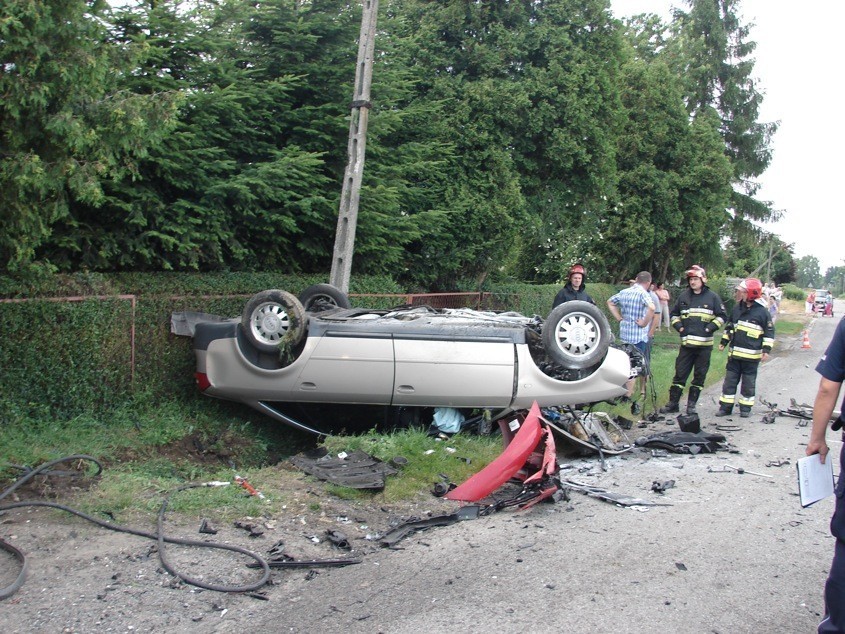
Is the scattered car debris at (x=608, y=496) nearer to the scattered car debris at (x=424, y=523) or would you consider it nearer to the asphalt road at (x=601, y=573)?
the asphalt road at (x=601, y=573)

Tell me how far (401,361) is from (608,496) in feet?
7.47

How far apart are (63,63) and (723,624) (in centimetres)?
592

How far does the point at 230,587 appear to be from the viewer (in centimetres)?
429

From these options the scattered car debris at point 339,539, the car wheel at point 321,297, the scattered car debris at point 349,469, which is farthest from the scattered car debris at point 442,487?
the car wheel at point 321,297

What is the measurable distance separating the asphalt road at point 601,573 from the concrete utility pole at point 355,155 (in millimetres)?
4943

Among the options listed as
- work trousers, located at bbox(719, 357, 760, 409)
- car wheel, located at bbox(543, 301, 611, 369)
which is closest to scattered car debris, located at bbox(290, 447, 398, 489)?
car wheel, located at bbox(543, 301, 611, 369)

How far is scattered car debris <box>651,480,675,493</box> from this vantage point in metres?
6.55

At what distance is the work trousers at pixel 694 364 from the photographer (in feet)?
33.8

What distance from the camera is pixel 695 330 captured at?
408 inches

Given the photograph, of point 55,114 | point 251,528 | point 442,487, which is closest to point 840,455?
point 442,487

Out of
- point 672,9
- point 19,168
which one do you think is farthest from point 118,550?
point 672,9

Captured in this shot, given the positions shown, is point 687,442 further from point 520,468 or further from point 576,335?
point 520,468

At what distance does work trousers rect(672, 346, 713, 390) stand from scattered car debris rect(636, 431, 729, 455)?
6.51ft

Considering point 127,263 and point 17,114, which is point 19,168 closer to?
point 17,114
